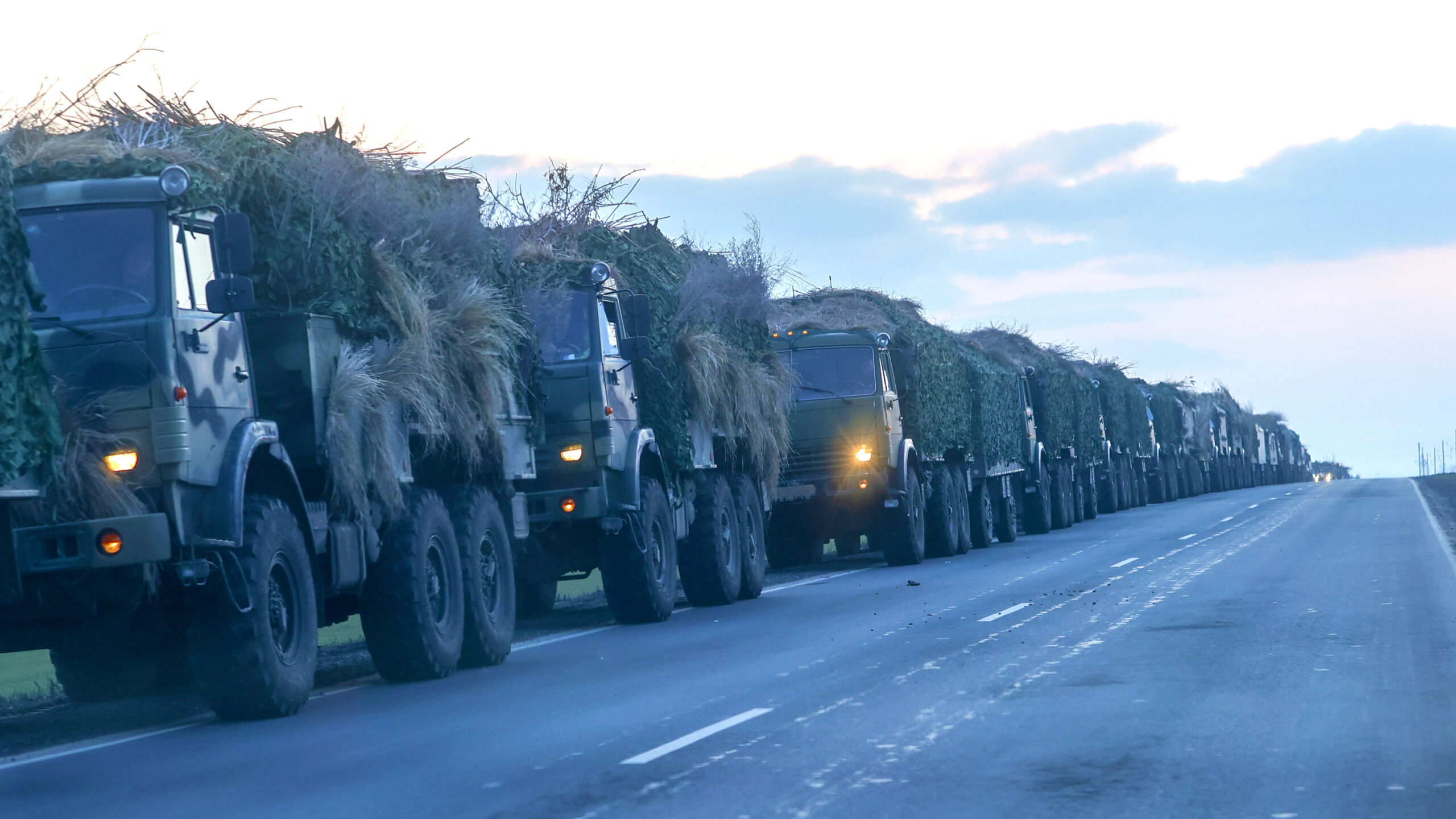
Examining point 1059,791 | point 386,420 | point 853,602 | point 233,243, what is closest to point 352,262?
point 386,420

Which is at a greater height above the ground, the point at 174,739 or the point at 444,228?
the point at 444,228

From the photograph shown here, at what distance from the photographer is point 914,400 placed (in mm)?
25078

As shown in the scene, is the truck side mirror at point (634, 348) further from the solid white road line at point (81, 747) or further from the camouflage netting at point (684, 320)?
the solid white road line at point (81, 747)

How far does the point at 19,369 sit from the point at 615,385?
7505 mm

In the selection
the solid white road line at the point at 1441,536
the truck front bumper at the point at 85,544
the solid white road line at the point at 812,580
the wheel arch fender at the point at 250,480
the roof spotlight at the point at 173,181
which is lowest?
the solid white road line at the point at 1441,536

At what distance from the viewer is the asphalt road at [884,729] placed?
680 cm

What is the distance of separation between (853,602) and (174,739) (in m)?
→ 8.96

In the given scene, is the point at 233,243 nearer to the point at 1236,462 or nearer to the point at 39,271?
the point at 39,271

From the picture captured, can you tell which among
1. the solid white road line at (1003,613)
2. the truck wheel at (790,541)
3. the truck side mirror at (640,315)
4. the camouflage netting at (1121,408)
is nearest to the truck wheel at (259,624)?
the truck side mirror at (640,315)

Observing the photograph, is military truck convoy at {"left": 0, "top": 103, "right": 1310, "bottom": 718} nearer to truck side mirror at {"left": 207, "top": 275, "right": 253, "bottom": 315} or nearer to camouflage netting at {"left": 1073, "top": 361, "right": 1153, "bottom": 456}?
truck side mirror at {"left": 207, "top": 275, "right": 253, "bottom": 315}

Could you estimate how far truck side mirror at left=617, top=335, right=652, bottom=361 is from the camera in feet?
49.5

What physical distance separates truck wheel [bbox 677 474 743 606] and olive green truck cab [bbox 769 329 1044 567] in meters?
4.14

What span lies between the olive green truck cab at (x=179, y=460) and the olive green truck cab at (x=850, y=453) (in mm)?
11395

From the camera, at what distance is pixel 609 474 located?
14906 millimetres
